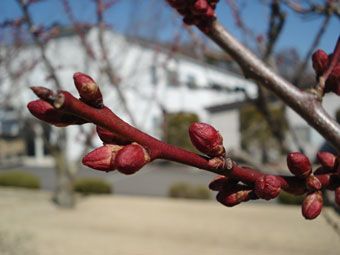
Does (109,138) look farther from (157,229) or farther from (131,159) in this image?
(157,229)

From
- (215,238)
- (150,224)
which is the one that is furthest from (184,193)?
(215,238)

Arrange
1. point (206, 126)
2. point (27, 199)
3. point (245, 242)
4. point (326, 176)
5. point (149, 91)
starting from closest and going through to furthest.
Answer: point (206, 126)
point (326, 176)
point (245, 242)
point (27, 199)
point (149, 91)

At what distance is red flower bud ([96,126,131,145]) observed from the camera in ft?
2.29

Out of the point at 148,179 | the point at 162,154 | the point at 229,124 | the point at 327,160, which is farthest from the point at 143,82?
the point at 162,154

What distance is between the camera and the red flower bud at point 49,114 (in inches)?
25.2

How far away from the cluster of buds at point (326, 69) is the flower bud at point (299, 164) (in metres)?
0.33

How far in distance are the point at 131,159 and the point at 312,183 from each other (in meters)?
0.40

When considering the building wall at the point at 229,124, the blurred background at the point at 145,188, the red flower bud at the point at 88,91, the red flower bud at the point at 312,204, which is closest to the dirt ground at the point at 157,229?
the blurred background at the point at 145,188

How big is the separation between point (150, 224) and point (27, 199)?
5161 mm

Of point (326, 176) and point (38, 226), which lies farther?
point (38, 226)

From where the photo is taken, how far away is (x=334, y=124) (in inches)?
40.9

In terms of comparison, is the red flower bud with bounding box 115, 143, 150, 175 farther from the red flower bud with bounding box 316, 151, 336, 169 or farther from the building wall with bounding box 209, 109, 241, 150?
the building wall with bounding box 209, 109, 241, 150

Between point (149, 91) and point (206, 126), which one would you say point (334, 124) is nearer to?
point (206, 126)

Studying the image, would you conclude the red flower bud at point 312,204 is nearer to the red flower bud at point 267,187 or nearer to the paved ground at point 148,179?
the red flower bud at point 267,187
